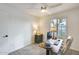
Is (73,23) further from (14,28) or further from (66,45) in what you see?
(14,28)

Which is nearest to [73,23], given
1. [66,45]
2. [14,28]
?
[66,45]

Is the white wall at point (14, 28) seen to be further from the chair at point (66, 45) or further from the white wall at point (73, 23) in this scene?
the chair at point (66, 45)

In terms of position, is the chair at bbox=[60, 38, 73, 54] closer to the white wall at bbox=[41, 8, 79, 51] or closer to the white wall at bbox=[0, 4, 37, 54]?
the white wall at bbox=[41, 8, 79, 51]

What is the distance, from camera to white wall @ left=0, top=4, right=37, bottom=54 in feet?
5.13

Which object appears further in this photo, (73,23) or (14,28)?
(14,28)

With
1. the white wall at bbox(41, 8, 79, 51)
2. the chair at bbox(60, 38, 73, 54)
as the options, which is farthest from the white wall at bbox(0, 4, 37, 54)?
the chair at bbox(60, 38, 73, 54)

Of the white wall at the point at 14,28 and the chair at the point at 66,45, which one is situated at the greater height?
the white wall at the point at 14,28

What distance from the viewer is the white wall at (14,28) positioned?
156cm

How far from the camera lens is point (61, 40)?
1.57m

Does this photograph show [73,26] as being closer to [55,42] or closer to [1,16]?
[55,42]

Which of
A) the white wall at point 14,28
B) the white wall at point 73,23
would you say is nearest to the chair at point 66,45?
the white wall at point 73,23

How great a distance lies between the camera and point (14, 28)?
1.74 metres

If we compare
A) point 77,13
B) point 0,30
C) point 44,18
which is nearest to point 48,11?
point 44,18

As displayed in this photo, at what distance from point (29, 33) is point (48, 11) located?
0.58 m
